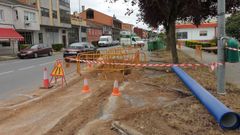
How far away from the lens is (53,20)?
51625 mm

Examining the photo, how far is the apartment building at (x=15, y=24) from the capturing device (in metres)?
35.2

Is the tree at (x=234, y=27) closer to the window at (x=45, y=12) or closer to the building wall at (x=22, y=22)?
the window at (x=45, y=12)

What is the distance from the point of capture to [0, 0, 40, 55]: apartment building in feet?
116

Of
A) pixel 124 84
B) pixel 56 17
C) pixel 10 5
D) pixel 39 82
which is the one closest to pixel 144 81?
pixel 124 84

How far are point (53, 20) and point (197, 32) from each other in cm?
2796

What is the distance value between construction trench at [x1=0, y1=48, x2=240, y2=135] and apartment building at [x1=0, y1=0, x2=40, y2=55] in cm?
2672

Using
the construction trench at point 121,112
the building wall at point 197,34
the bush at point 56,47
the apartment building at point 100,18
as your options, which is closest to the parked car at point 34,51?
the bush at point 56,47

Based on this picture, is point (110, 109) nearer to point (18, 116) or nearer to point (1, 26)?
point (18, 116)

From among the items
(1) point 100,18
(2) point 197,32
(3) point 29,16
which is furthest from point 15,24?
(1) point 100,18

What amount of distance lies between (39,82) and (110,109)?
6.75 m

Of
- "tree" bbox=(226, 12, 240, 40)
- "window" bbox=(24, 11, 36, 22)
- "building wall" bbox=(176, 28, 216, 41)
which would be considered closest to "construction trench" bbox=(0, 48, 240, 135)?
"window" bbox=(24, 11, 36, 22)

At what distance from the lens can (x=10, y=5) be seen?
123ft

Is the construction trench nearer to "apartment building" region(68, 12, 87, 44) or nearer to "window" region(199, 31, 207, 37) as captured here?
"window" region(199, 31, 207, 37)

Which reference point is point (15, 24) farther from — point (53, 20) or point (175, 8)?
point (175, 8)
